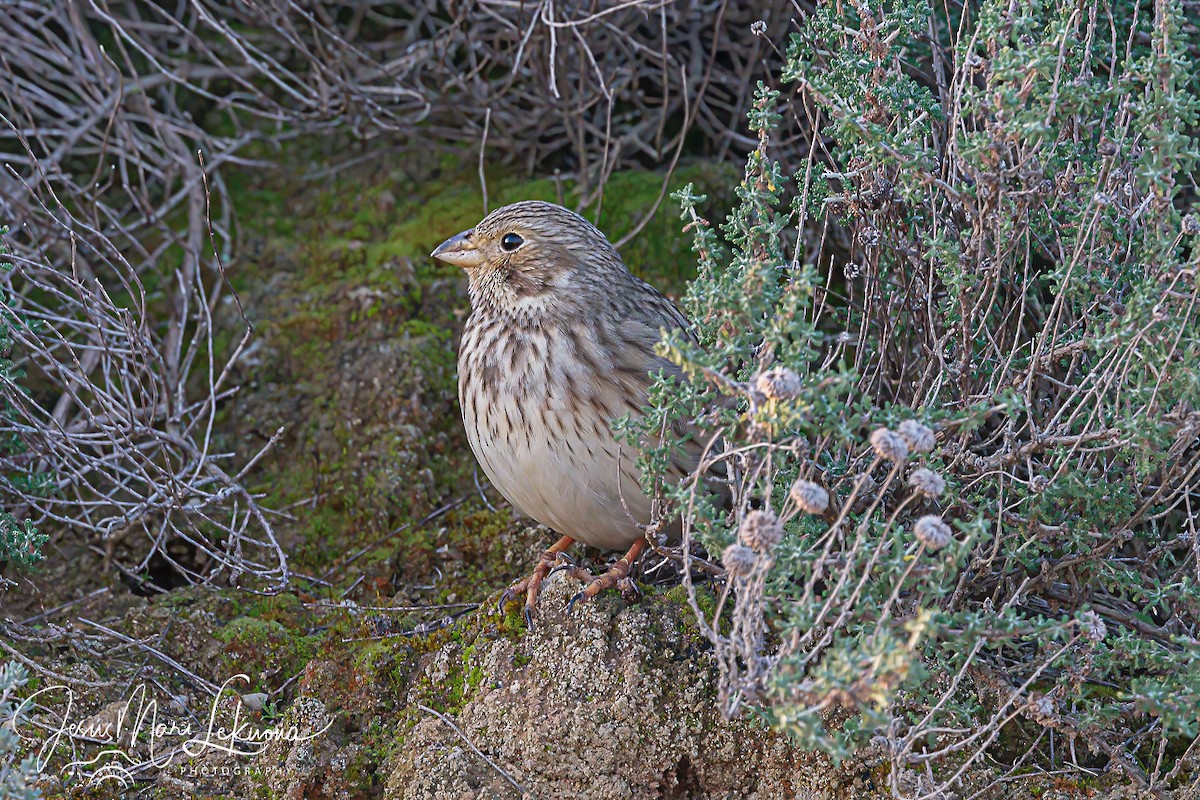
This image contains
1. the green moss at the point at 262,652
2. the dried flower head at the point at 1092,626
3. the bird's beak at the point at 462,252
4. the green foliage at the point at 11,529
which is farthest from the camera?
the bird's beak at the point at 462,252

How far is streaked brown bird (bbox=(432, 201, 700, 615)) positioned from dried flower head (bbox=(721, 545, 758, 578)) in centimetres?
88

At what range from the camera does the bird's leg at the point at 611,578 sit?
3609mm

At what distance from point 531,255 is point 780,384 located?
1717 mm

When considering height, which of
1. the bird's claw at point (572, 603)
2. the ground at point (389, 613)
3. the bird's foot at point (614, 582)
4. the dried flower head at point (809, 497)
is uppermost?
the dried flower head at point (809, 497)

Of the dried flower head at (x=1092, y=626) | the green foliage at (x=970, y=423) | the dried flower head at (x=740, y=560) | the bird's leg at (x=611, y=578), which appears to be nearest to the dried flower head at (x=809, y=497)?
the green foliage at (x=970, y=423)

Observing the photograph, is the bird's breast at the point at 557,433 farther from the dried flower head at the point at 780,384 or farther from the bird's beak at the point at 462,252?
the dried flower head at the point at 780,384

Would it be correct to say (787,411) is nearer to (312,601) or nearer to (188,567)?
(312,601)

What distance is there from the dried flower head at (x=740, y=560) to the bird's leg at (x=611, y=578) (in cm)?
112

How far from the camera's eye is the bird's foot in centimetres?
361

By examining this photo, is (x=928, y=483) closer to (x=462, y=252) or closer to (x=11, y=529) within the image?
(x=462, y=252)

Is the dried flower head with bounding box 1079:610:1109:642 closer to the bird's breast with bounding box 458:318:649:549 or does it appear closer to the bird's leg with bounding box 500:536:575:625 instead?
the bird's breast with bounding box 458:318:649:549

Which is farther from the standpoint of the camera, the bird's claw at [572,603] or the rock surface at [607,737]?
the bird's claw at [572,603]

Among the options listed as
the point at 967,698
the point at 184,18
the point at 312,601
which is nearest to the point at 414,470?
the point at 312,601

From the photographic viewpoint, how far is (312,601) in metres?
4.31
